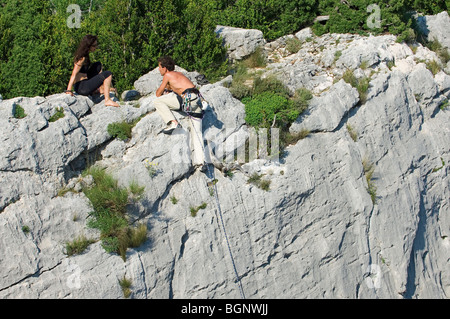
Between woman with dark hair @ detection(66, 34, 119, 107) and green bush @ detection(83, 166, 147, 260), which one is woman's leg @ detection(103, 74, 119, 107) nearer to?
woman with dark hair @ detection(66, 34, 119, 107)

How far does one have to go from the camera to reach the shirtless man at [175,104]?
7898mm

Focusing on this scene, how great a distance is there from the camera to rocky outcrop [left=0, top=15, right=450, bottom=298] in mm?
6945

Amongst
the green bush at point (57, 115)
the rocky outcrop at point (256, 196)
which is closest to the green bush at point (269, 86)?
the rocky outcrop at point (256, 196)

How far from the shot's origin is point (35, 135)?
715cm

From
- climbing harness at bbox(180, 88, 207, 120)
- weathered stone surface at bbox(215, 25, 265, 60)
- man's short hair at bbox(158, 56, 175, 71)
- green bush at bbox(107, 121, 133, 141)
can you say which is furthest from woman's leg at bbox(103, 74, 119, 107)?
weathered stone surface at bbox(215, 25, 265, 60)

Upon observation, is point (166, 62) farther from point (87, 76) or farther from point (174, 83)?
point (87, 76)

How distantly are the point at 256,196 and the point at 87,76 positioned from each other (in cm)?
347

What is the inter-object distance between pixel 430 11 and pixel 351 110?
21.3ft

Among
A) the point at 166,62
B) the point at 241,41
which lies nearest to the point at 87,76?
the point at 166,62

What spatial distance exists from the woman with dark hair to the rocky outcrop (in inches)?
9.8

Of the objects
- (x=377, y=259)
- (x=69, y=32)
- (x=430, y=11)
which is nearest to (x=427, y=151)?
(x=377, y=259)

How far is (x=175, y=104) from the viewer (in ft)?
26.3
